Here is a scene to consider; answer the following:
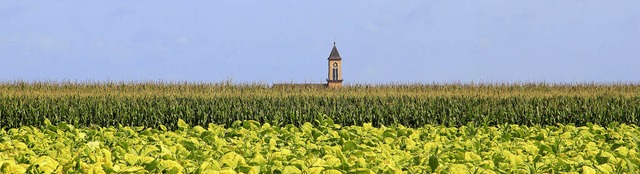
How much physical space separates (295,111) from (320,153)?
46.6 feet

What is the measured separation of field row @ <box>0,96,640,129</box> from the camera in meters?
19.9

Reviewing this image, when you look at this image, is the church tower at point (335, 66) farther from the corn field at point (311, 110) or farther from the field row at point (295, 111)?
the field row at point (295, 111)

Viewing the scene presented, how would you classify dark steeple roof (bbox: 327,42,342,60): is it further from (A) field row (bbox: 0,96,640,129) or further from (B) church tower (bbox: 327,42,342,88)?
(A) field row (bbox: 0,96,640,129)

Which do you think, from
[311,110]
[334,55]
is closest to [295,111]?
[311,110]

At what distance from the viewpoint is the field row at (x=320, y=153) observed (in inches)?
171

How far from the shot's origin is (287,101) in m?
21.1

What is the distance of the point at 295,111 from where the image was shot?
19.9 m

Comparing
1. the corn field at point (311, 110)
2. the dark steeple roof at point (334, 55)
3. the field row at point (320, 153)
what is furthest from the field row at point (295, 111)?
the dark steeple roof at point (334, 55)

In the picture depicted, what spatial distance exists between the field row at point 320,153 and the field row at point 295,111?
1143cm

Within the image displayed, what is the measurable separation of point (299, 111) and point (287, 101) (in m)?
1.23

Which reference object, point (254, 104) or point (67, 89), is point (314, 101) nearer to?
point (254, 104)

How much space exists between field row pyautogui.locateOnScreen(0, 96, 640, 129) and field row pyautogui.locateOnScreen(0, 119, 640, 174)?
450 inches

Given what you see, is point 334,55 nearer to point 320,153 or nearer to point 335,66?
point 335,66

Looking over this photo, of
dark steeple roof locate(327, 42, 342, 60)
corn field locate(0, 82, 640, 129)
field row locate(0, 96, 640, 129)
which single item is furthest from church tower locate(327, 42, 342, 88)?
field row locate(0, 96, 640, 129)
